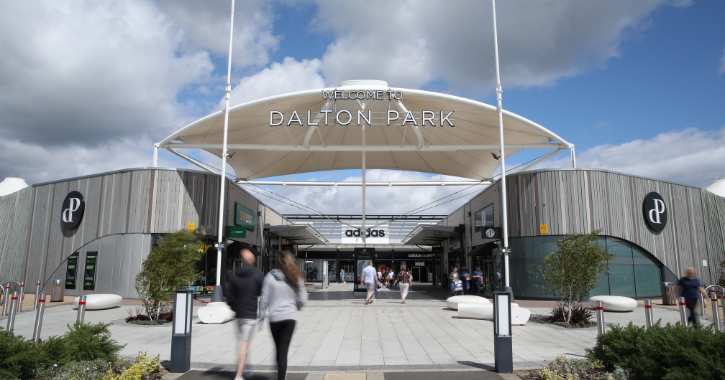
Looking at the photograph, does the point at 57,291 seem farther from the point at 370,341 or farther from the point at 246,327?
the point at 246,327

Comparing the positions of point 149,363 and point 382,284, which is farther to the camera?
point 382,284

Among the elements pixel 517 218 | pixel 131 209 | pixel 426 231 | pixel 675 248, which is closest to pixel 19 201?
pixel 131 209

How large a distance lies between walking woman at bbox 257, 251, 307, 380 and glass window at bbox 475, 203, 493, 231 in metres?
16.7

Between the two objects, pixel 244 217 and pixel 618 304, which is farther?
pixel 244 217

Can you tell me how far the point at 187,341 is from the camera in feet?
21.6

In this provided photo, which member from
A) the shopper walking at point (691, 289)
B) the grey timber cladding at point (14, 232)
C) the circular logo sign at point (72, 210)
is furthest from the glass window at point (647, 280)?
the grey timber cladding at point (14, 232)

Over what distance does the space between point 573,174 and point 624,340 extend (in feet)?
46.9

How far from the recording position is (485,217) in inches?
884

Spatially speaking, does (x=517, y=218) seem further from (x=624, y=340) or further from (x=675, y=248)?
(x=624, y=340)

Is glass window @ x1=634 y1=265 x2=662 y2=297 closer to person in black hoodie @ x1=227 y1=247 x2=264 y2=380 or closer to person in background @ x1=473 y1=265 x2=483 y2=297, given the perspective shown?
person in background @ x1=473 y1=265 x2=483 y2=297

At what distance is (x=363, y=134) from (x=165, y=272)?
12734 millimetres

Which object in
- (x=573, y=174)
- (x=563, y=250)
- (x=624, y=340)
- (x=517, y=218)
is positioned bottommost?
(x=624, y=340)

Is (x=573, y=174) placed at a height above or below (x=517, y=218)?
above

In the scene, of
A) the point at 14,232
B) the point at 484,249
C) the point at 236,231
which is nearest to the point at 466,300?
the point at 484,249
